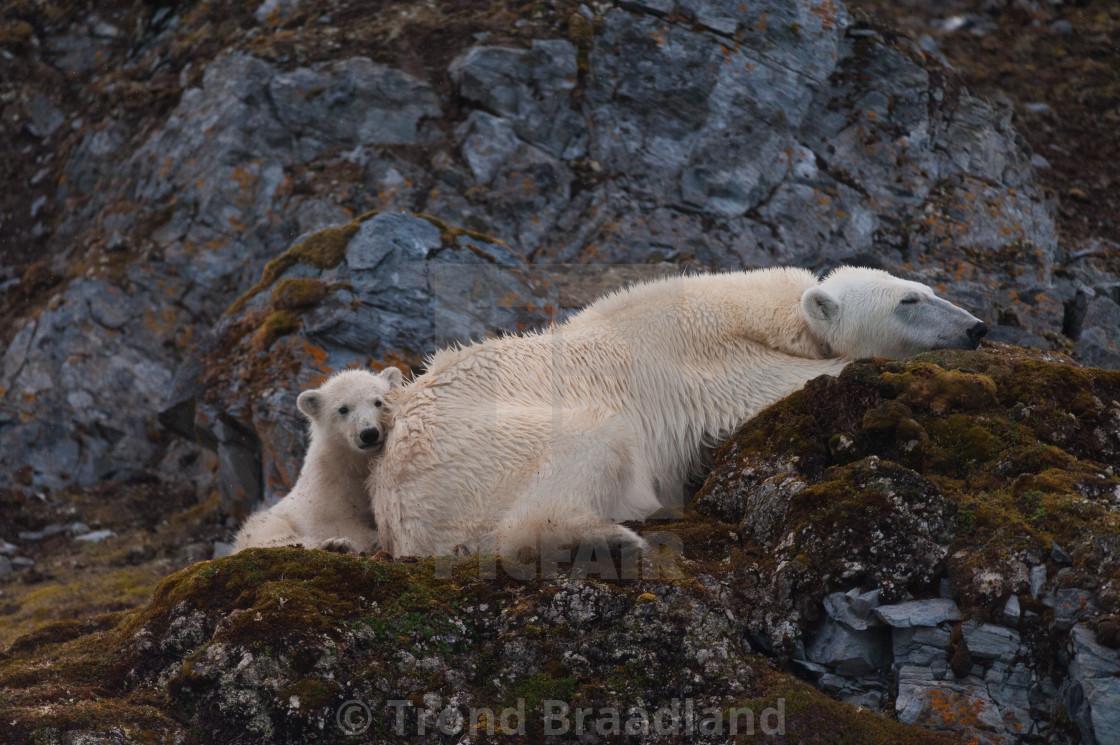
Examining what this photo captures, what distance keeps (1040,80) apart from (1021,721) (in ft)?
50.7

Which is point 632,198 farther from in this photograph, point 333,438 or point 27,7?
point 27,7

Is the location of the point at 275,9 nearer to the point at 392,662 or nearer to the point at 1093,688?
the point at 392,662

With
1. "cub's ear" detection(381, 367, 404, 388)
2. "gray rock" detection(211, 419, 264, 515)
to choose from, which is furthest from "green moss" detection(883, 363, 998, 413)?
Result: "gray rock" detection(211, 419, 264, 515)

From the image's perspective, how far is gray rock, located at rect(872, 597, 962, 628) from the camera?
4703 mm

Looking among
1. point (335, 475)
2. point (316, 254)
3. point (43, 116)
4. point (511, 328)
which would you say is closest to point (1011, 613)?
point (335, 475)

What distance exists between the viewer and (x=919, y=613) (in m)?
4.74

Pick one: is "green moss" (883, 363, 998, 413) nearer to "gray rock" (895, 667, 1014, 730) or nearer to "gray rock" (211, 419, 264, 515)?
"gray rock" (895, 667, 1014, 730)

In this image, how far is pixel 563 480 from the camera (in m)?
6.27

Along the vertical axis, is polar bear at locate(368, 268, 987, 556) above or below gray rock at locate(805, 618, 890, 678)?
above

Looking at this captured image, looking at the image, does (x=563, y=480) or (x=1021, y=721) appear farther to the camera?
(x=563, y=480)

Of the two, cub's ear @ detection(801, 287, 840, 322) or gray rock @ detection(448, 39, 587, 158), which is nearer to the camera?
cub's ear @ detection(801, 287, 840, 322)

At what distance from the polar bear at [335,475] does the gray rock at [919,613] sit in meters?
3.82

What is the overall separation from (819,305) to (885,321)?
58cm

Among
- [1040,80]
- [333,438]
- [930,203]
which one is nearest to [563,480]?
[333,438]
